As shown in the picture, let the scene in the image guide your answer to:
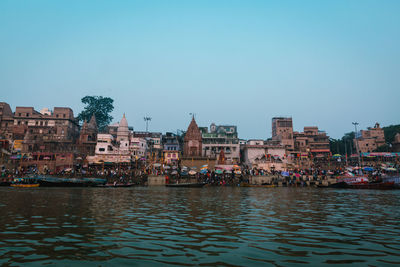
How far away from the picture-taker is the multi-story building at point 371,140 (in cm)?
9075

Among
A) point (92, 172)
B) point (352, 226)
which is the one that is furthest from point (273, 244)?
point (92, 172)

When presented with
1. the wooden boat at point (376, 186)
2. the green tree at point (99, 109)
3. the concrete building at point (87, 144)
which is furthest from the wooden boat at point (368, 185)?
the green tree at point (99, 109)

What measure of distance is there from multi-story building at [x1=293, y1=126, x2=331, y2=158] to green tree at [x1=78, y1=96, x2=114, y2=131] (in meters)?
66.4

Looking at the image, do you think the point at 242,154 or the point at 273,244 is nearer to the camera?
the point at 273,244

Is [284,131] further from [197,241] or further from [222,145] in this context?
[197,241]

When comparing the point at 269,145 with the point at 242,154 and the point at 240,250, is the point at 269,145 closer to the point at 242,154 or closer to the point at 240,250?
the point at 242,154

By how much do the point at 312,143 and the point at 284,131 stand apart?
407 inches

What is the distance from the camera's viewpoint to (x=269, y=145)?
2965 inches

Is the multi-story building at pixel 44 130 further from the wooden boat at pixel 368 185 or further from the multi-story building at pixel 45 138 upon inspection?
the wooden boat at pixel 368 185

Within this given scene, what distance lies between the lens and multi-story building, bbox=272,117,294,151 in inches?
3369

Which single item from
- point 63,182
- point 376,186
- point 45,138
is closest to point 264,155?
point 376,186

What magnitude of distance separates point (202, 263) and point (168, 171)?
58367mm

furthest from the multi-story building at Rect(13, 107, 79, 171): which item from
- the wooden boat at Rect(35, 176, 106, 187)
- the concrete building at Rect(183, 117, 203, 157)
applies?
the concrete building at Rect(183, 117, 203, 157)

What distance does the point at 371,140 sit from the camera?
3583 inches
